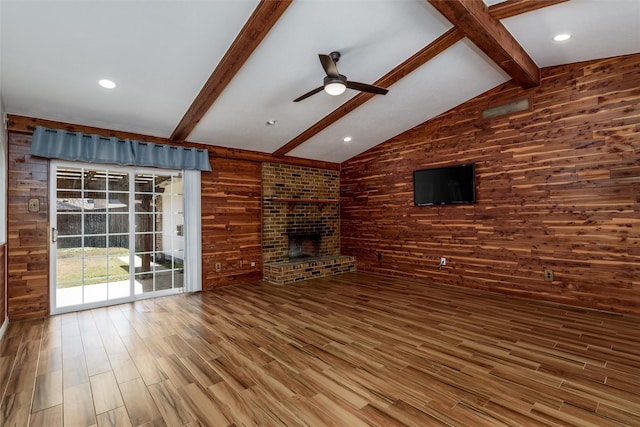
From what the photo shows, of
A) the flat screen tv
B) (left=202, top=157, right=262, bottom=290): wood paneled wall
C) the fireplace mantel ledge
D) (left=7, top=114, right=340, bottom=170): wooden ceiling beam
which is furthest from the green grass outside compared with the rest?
the flat screen tv

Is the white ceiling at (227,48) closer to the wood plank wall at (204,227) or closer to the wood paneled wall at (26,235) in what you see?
the wood paneled wall at (26,235)

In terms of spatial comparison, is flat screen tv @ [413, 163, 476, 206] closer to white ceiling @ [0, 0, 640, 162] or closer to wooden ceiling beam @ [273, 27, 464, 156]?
white ceiling @ [0, 0, 640, 162]

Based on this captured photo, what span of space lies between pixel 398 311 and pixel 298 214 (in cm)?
317

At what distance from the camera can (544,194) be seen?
14.1ft

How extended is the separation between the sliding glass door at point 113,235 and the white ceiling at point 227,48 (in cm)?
81

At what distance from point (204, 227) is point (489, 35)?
15.3 feet

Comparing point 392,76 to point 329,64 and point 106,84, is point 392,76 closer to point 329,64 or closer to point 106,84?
point 329,64

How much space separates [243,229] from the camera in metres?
5.72

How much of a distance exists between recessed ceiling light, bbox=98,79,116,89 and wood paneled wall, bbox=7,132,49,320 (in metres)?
1.40

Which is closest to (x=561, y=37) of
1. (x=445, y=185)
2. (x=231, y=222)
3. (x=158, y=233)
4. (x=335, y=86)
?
(x=445, y=185)

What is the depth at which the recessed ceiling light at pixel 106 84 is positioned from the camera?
11.0ft

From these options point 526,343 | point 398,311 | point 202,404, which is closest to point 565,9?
point 526,343

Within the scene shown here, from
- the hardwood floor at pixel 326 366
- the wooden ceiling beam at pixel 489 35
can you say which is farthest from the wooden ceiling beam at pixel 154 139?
the wooden ceiling beam at pixel 489 35

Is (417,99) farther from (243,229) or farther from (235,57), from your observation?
(243,229)
